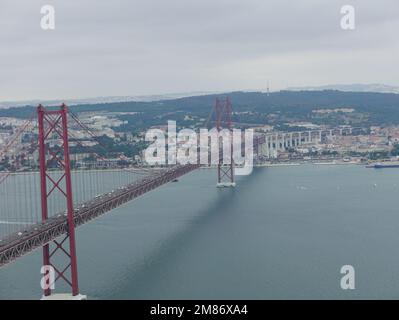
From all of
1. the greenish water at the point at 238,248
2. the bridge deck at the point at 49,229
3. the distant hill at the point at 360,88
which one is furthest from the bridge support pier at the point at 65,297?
the distant hill at the point at 360,88

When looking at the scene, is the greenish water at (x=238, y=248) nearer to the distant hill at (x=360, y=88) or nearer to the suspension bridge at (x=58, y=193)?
the suspension bridge at (x=58, y=193)

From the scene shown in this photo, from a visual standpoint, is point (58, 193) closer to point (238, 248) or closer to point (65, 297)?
point (238, 248)

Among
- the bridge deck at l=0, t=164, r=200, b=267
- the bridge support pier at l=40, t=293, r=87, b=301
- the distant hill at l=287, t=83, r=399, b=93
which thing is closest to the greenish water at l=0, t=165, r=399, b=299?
the bridge support pier at l=40, t=293, r=87, b=301

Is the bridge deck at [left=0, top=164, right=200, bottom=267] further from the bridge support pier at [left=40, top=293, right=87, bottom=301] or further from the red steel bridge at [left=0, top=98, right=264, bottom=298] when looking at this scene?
the bridge support pier at [left=40, top=293, right=87, bottom=301]

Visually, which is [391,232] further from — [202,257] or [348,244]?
[202,257]

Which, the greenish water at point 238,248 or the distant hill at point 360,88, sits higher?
the distant hill at point 360,88

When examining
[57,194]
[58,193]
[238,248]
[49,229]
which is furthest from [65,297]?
[58,193]
